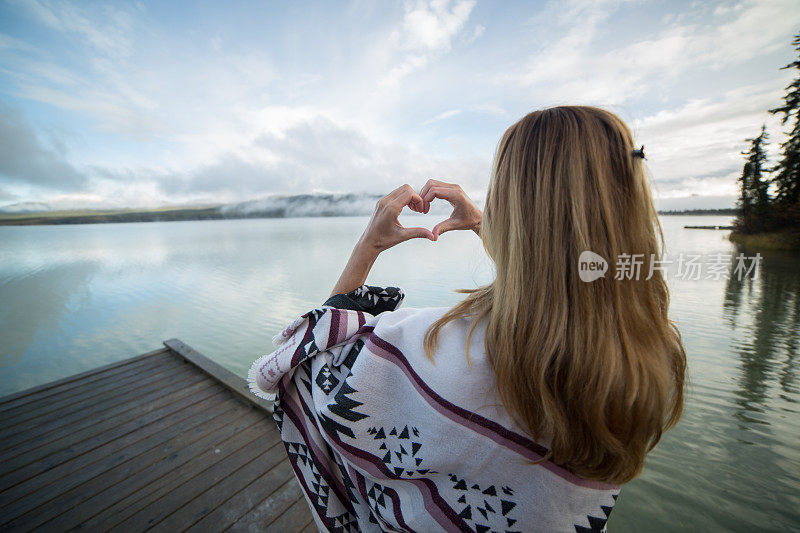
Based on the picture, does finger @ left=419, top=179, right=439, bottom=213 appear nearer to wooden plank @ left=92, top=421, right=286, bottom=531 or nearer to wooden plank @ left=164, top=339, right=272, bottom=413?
wooden plank @ left=92, top=421, right=286, bottom=531

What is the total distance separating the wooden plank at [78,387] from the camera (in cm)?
289

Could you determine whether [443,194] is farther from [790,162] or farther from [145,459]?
[790,162]

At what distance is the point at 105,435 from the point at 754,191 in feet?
126

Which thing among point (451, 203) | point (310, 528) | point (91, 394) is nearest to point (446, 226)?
point (451, 203)

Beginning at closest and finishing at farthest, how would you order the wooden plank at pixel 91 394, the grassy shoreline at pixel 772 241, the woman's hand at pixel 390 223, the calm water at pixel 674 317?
the woman's hand at pixel 390 223
the wooden plank at pixel 91 394
the calm water at pixel 674 317
the grassy shoreline at pixel 772 241

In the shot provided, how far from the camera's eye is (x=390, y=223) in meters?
1.00

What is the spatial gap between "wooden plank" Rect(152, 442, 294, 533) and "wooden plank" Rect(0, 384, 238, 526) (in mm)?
607

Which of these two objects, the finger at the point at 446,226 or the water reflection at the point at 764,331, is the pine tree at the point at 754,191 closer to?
the water reflection at the point at 764,331

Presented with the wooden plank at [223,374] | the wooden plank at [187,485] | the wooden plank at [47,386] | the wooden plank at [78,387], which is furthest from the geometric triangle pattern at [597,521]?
the wooden plank at [47,386]

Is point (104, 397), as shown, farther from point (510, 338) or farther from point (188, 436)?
point (510, 338)

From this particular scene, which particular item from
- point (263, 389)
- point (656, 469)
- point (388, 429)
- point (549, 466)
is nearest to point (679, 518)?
point (656, 469)

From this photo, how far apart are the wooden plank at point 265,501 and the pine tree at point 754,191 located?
31358mm

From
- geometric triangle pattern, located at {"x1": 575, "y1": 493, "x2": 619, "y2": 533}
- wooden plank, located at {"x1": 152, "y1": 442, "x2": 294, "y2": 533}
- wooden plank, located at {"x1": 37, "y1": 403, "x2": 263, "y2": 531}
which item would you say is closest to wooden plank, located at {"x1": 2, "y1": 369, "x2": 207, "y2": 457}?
wooden plank, located at {"x1": 37, "y1": 403, "x2": 263, "y2": 531}

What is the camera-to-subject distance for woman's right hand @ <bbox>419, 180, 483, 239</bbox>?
1.04m
